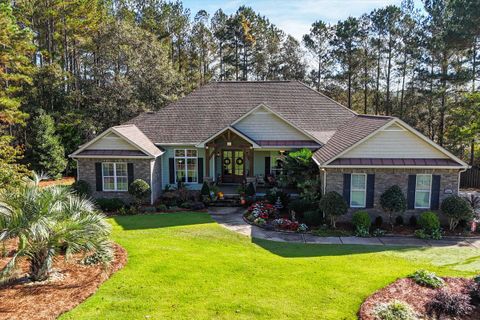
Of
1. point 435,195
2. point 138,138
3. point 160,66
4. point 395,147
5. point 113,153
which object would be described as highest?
point 160,66

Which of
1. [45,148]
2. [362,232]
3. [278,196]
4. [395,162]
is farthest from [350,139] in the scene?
[45,148]

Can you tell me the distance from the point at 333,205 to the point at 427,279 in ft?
20.5

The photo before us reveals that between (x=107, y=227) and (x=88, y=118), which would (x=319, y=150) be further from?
(x=88, y=118)

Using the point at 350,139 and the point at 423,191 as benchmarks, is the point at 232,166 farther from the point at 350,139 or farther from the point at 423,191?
the point at 423,191

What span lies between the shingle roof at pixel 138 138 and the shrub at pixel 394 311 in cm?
1427

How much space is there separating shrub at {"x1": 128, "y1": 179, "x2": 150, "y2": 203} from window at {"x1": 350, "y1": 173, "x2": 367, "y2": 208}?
10.3 m

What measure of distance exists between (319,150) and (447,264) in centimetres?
978

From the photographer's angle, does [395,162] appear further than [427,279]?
Yes

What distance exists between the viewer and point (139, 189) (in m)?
18.9

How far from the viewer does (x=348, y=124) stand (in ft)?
75.5

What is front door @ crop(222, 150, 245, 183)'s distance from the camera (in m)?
23.5

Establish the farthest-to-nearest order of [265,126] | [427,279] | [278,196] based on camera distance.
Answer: [265,126] → [278,196] → [427,279]

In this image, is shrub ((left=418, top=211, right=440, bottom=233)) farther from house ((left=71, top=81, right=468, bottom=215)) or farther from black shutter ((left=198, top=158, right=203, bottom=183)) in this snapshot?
black shutter ((left=198, top=158, right=203, bottom=183))

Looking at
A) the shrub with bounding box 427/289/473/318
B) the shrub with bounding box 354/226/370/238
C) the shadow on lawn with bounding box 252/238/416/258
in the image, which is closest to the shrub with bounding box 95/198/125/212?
the shadow on lawn with bounding box 252/238/416/258
